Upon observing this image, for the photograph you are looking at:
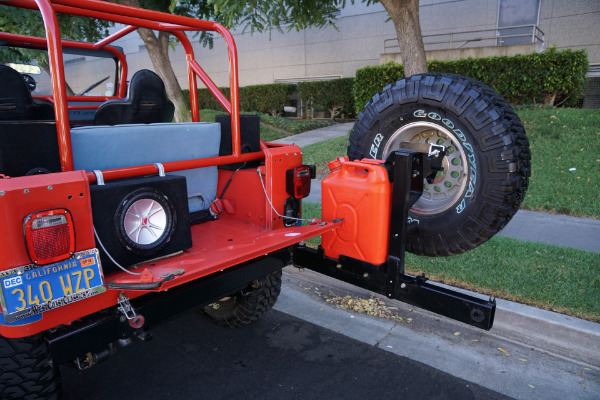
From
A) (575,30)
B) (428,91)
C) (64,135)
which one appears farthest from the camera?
(575,30)

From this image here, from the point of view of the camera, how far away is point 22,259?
1.76 meters

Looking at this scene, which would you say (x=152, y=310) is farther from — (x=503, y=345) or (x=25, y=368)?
(x=503, y=345)

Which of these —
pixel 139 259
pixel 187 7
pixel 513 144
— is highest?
pixel 187 7

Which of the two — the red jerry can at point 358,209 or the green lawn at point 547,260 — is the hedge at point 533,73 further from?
the red jerry can at point 358,209

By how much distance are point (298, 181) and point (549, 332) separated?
2168 mm

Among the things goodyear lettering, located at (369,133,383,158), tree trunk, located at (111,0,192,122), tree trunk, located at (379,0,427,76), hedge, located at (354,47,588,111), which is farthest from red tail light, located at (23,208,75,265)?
hedge, located at (354,47,588,111)

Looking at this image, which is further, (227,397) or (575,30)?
(575,30)

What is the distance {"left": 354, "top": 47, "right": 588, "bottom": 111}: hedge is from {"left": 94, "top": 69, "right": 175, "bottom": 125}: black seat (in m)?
11.4

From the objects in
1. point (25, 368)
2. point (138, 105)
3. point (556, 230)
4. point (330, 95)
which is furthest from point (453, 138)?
point (330, 95)

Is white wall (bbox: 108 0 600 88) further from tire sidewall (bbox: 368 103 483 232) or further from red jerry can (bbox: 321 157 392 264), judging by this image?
red jerry can (bbox: 321 157 392 264)

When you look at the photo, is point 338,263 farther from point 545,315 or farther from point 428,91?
point 545,315

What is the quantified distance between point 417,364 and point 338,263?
0.93 metres

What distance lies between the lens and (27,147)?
6.97 ft

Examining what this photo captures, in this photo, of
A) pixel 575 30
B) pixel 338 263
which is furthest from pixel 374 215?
pixel 575 30
